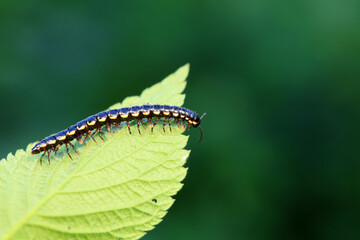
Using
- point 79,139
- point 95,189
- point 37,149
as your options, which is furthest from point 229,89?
point 95,189

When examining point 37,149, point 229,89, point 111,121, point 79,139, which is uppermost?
point 229,89

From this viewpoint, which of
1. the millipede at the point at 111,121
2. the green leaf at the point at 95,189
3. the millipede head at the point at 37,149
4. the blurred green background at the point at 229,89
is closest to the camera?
the green leaf at the point at 95,189

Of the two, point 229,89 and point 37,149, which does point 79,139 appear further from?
point 229,89

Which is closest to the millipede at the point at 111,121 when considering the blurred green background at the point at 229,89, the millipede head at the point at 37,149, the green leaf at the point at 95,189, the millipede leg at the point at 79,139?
the millipede leg at the point at 79,139

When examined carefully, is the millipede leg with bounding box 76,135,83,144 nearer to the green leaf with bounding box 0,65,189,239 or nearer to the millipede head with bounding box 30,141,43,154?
the green leaf with bounding box 0,65,189,239

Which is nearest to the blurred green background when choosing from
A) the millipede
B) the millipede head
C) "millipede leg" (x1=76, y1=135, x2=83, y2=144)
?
the millipede

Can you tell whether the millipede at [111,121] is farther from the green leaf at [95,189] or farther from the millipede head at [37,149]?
the green leaf at [95,189]

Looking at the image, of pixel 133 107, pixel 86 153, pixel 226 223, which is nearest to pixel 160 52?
pixel 226 223
